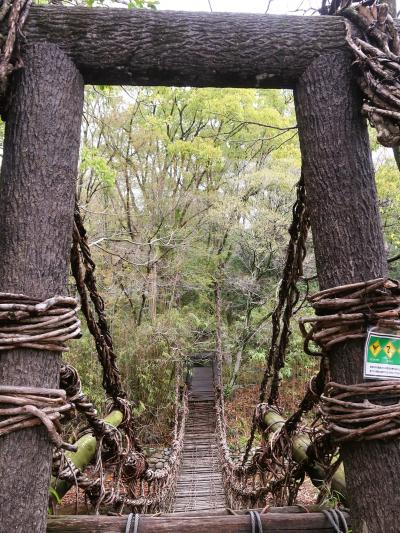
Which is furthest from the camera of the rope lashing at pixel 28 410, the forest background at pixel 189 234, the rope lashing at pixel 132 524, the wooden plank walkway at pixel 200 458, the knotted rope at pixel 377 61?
the forest background at pixel 189 234

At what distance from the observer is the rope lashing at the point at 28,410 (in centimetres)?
76

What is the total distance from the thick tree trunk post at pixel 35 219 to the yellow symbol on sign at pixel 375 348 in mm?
613

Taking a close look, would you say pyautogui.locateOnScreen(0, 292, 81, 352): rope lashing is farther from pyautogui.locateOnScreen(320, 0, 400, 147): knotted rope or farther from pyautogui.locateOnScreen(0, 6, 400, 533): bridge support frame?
pyautogui.locateOnScreen(320, 0, 400, 147): knotted rope

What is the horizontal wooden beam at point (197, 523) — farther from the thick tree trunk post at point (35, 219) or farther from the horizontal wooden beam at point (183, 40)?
the horizontal wooden beam at point (183, 40)

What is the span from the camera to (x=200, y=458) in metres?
7.64

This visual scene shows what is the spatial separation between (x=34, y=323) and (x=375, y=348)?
0.65 meters

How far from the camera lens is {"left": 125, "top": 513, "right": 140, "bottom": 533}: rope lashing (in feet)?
3.31

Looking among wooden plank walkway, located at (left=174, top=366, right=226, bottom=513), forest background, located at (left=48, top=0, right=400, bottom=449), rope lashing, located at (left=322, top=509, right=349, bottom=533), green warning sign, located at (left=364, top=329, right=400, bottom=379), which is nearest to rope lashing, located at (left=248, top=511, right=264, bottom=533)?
rope lashing, located at (left=322, top=509, right=349, bottom=533)

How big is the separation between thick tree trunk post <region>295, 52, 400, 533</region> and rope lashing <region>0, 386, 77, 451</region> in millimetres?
552

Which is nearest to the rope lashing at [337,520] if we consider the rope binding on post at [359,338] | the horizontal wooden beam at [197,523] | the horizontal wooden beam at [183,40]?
the horizontal wooden beam at [197,523]

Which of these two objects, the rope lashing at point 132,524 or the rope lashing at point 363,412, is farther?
the rope lashing at point 132,524

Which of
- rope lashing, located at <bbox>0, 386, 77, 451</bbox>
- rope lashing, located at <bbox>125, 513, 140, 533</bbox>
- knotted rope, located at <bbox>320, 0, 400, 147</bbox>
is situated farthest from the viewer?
rope lashing, located at <bbox>125, 513, 140, 533</bbox>

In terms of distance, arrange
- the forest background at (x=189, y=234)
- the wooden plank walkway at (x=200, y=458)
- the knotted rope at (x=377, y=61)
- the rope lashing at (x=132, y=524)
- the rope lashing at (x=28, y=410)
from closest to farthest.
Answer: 1. the rope lashing at (x=28, y=410)
2. the knotted rope at (x=377, y=61)
3. the rope lashing at (x=132, y=524)
4. the wooden plank walkway at (x=200, y=458)
5. the forest background at (x=189, y=234)

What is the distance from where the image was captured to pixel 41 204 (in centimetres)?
88
